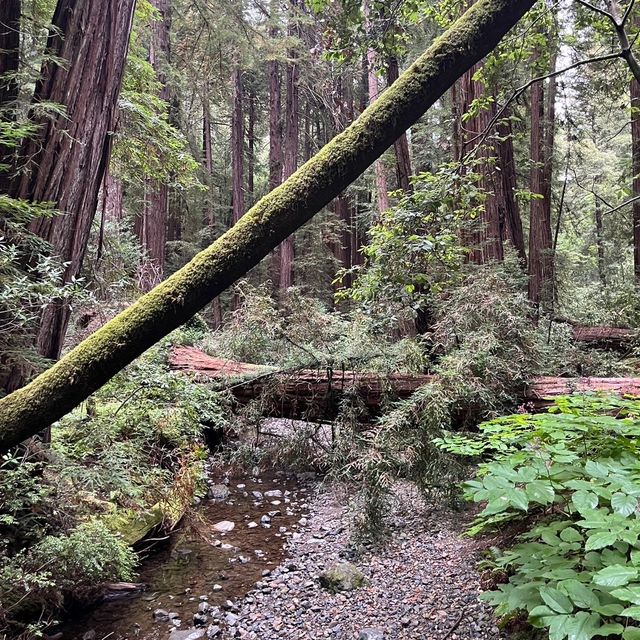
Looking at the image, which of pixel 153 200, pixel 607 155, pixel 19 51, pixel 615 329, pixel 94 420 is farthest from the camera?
pixel 607 155

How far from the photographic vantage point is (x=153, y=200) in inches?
451

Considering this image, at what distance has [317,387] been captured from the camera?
19.2 feet

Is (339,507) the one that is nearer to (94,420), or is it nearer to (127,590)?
(127,590)

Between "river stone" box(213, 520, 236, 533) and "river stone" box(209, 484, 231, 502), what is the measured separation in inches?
25.2

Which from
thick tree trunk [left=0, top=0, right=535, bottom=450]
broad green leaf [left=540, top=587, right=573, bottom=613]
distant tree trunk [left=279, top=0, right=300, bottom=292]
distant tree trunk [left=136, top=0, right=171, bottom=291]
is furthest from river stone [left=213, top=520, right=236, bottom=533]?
distant tree trunk [left=279, top=0, right=300, bottom=292]

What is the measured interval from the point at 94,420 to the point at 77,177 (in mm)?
2096

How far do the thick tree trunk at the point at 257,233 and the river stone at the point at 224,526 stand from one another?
13.6 ft

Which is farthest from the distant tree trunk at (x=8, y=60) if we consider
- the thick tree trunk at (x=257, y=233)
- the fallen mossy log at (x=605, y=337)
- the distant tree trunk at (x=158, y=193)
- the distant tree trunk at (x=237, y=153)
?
the distant tree trunk at (x=237, y=153)

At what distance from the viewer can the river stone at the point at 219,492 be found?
6.23m

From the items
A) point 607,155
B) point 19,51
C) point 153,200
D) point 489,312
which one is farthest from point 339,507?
point 607,155

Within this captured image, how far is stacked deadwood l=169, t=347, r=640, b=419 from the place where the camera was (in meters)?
5.04

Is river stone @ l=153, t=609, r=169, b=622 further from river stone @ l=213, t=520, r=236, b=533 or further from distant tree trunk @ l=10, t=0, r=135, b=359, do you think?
distant tree trunk @ l=10, t=0, r=135, b=359

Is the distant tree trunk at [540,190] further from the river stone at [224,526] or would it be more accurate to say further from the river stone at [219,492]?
the river stone at [224,526]

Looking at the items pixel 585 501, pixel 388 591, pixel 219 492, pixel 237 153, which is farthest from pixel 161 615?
pixel 237 153
